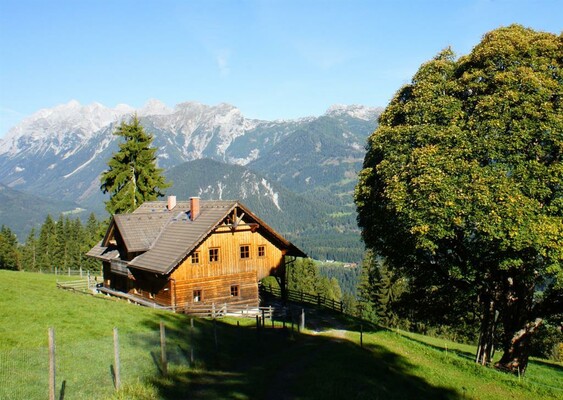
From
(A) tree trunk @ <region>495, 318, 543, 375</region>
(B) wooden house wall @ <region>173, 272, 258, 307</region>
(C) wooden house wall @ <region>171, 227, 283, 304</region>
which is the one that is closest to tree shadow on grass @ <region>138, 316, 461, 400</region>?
(A) tree trunk @ <region>495, 318, 543, 375</region>

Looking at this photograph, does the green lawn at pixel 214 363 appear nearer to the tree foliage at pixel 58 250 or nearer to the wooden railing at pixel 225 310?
the wooden railing at pixel 225 310

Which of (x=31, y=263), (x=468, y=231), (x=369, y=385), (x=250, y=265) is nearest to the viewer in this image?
(x=369, y=385)

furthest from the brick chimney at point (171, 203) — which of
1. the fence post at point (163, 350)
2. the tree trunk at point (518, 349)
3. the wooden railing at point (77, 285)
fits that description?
the tree trunk at point (518, 349)

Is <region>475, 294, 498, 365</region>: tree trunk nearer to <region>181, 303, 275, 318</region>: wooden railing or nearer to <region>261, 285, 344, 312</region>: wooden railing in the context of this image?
<region>181, 303, 275, 318</region>: wooden railing

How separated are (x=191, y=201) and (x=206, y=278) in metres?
7.37

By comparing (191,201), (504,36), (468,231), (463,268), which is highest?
(504,36)

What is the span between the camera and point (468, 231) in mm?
20312

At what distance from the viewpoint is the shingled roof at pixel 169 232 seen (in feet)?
121

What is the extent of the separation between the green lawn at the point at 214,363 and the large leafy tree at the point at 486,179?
442 cm

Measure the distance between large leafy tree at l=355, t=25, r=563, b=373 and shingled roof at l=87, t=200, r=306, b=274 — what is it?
16.4 m

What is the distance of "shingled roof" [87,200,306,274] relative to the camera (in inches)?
1447

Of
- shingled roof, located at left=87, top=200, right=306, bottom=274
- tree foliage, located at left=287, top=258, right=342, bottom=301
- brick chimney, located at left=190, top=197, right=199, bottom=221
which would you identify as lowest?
tree foliage, located at left=287, top=258, right=342, bottom=301

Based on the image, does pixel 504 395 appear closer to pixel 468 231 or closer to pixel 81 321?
pixel 468 231

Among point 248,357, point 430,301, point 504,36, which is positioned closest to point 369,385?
point 248,357
